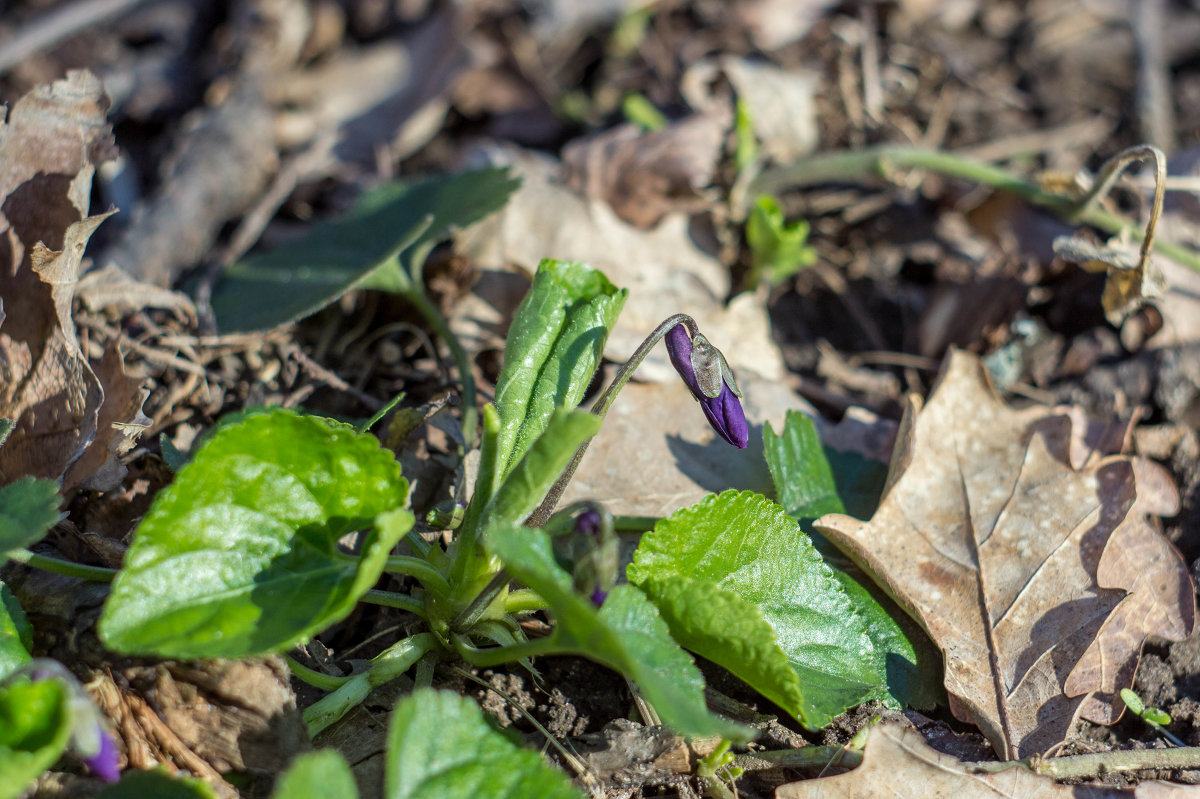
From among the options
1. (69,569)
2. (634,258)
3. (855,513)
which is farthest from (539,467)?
(634,258)

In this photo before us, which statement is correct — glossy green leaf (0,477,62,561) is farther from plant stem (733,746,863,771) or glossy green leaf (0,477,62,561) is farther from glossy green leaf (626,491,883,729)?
plant stem (733,746,863,771)

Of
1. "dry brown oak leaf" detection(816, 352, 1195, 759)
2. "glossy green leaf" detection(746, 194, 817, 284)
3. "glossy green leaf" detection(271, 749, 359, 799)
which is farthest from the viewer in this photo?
"glossy green leaf" detection(746, 194, 817, 284)

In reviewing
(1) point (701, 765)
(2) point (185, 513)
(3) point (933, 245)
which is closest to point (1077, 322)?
(3) point (933, 245)

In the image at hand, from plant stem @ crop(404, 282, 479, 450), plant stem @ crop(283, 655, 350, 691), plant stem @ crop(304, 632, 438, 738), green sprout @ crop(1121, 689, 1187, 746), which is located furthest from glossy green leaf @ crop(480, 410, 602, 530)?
green sprout @ crop(1121, 689, 1187, 746)

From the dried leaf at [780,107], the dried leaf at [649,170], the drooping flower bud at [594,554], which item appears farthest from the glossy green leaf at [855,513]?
the dried leaf at [780,107]

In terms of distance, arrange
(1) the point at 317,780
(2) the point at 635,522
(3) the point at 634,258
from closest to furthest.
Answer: (1) the point at 317,780
(2) the point at 635,522
(3) the point at 634,258

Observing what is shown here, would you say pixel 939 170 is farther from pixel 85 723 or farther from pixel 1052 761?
pixel 85 723
